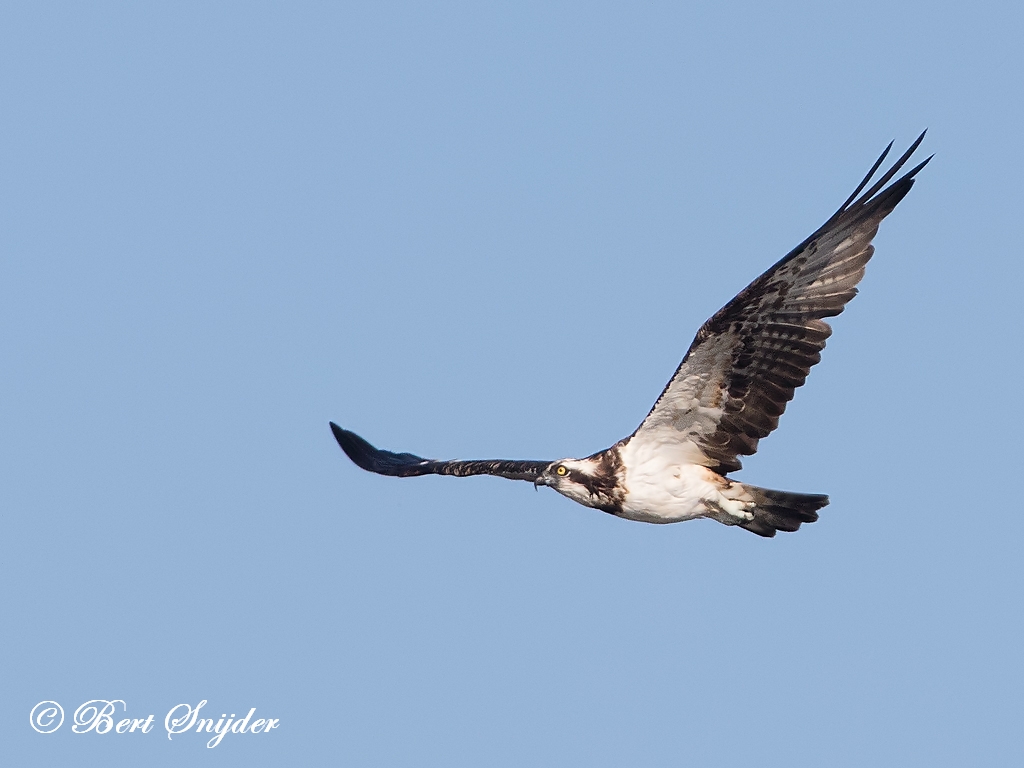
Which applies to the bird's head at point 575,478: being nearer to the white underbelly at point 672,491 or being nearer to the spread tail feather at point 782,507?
the white underbelly at point 672,491

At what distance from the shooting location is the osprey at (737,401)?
12922mm

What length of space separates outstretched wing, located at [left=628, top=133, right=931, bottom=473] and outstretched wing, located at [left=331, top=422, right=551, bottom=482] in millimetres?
1542

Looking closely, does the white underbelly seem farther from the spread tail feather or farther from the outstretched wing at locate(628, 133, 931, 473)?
the outstretched wing at locate(628, 133, 931, 473)

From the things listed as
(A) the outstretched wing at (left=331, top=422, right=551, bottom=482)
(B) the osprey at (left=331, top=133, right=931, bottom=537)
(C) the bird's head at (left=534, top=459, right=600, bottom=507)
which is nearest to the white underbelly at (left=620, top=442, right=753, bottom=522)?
(B) the osprey at (left=331, top=133, right=931, bottom=537)

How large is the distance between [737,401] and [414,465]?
453 cm

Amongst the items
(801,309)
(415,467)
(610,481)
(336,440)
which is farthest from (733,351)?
(336,440)

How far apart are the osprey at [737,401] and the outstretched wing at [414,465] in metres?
0.03

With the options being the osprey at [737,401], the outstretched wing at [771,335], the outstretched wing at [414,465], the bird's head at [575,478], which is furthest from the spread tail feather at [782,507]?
the outstretched wing at [414,465]

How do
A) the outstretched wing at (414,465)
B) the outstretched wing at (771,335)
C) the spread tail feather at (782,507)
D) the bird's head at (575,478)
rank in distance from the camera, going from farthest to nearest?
1. the outstretched wing at (414,465)
2. the spread tail feather at (782,507)
3. the bird's head at (575,478)
4. the outstretched wing at (771,335)

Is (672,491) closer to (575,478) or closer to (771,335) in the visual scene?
(575,478)

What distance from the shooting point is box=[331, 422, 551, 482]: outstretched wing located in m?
14.6

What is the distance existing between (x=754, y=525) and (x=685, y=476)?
0.95m

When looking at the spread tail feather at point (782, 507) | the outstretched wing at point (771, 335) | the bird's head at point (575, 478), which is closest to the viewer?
the outstretched wing at point (771, 335)

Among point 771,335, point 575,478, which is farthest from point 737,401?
point 575,478
